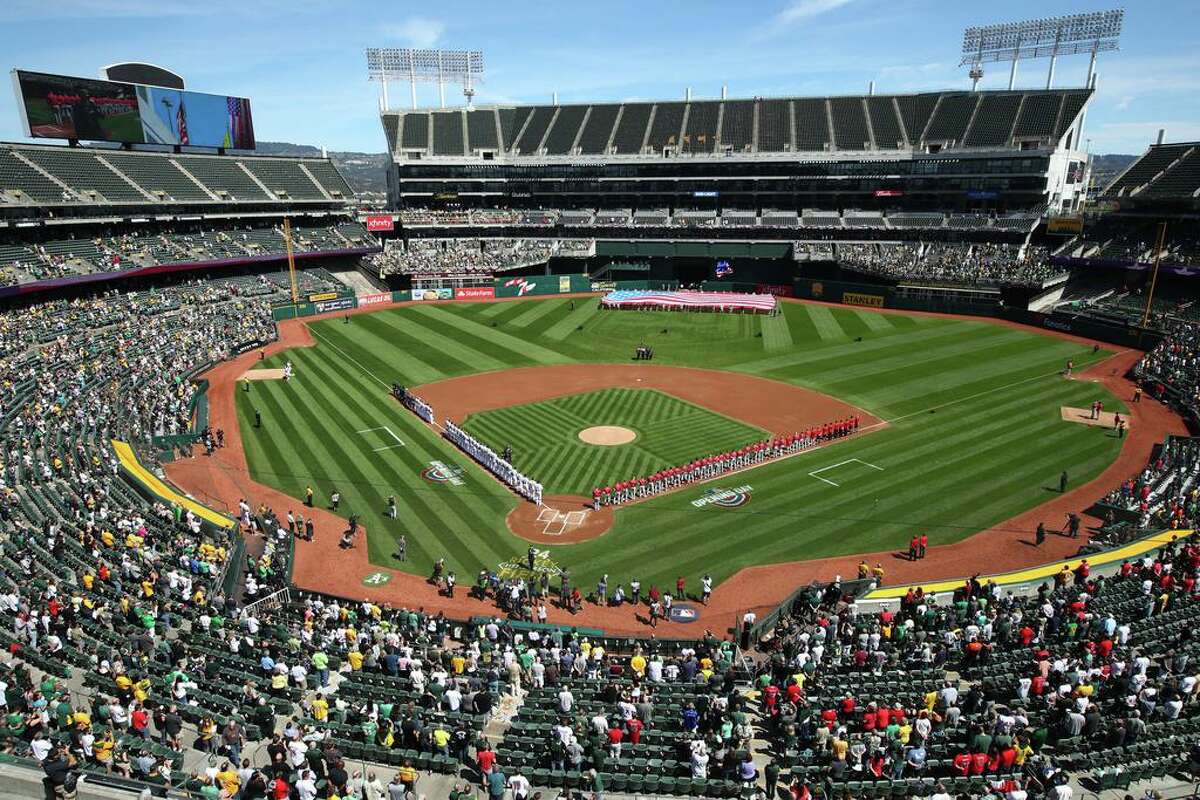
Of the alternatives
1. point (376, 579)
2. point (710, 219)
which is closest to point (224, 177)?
point (710, 219)

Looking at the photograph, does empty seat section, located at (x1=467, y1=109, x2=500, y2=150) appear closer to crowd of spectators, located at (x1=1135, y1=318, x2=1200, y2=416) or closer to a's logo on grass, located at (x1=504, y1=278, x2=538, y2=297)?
a's logo on grass, located at (x1=504, y1=278, x2=538, y2=297)

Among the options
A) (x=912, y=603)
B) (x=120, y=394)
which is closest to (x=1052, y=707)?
(x=912, y=603)

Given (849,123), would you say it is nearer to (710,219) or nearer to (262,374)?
(710,219)

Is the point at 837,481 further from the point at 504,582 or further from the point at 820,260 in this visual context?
the point at 820,260

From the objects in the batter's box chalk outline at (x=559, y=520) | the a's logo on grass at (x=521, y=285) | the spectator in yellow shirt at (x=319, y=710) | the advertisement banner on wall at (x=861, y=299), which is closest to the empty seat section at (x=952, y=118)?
the advertisement banner on wall at (x=861, y=299)

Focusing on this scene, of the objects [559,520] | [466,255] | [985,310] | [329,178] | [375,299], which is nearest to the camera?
[559,520]

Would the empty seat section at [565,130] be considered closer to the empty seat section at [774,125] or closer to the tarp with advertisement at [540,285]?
the tarp with advertisement at [540,285]
